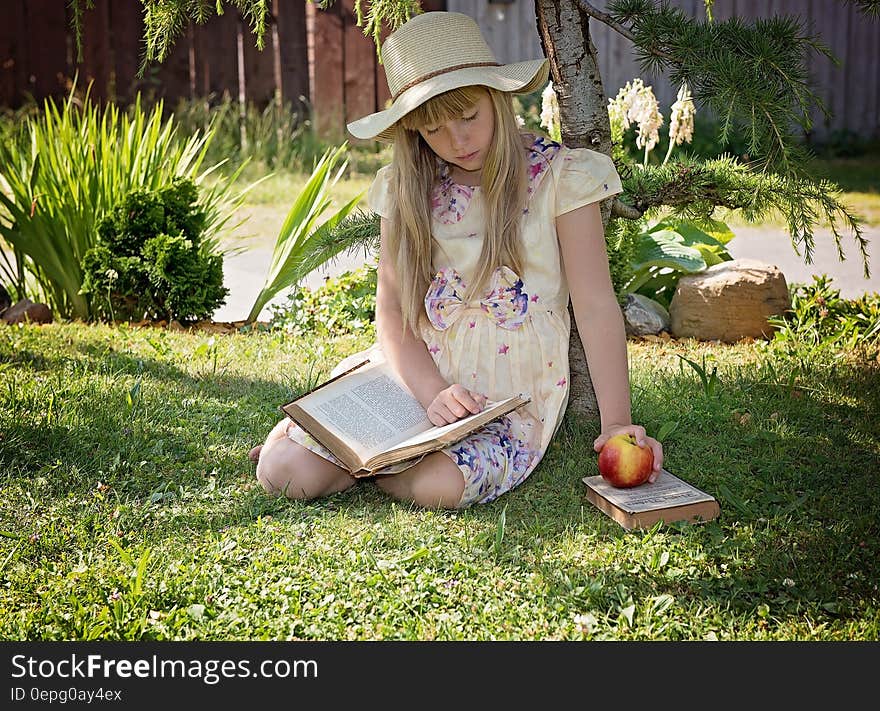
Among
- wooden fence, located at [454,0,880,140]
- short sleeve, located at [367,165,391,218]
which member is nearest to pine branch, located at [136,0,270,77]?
short sleeve, located at [367,165,391,218]

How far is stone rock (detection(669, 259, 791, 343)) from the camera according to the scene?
4.25 metres

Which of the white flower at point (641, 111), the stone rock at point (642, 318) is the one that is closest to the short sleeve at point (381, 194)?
the white flower at point (641, 111)

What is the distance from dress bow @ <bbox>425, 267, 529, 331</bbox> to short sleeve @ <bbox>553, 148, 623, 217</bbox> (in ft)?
0.79

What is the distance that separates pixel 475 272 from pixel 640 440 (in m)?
0.64

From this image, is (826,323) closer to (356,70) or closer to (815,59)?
(356,70)

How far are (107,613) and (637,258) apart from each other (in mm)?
2882

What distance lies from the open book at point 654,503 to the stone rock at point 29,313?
3.11m

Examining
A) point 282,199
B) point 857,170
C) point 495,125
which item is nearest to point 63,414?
point 495,125

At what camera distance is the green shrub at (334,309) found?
14.7ft

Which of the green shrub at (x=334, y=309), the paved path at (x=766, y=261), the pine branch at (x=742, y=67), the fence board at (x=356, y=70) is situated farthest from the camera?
the fence board at (x=356, y=70)

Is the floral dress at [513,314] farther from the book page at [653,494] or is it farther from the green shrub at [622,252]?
the green shrub at [622,252]

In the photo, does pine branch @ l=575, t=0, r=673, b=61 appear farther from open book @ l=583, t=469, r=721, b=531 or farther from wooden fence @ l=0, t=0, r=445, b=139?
wooden fence @ l=0, t=0, r=445, b=139

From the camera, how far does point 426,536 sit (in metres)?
2.41

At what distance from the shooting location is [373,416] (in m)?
2.67
